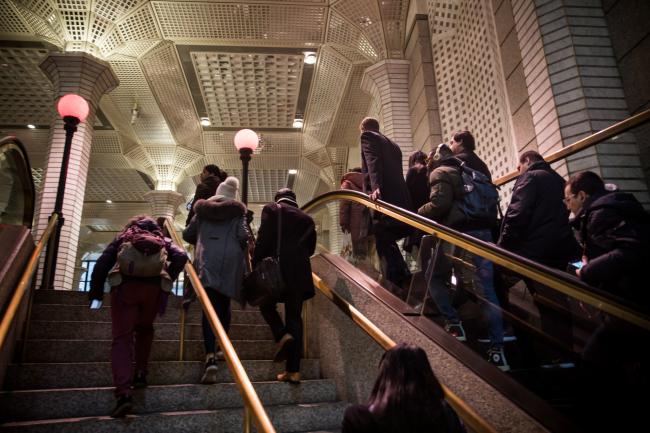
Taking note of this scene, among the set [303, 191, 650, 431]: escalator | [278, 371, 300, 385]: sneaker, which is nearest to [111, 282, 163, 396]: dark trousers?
[278, 371, 300, 385]: sneaker

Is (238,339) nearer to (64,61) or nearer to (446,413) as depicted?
(446,413)

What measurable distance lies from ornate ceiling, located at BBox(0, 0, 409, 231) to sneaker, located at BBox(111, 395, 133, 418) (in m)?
7.74

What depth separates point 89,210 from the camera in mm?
18891

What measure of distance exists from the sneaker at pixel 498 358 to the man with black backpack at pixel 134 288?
2114 mm

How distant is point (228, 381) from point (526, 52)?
457 centimetres

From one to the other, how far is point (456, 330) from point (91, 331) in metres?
2.93

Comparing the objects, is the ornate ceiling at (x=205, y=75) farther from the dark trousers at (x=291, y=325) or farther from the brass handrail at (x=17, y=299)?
the dark trousers at (x=291, y=325)

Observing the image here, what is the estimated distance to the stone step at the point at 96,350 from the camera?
327cm

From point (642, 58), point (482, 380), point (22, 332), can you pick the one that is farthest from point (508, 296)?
point (22, 332)

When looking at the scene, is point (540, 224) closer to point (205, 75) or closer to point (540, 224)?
point (540, 224)

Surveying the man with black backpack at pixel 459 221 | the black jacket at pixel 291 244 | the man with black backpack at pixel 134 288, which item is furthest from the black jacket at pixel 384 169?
the man with black backpack at pixel 134 288

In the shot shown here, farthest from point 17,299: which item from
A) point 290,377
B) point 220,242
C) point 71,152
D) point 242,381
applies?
point 71,152

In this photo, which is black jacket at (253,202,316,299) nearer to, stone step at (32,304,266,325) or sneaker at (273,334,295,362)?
sneaker at (273,334,295,362)

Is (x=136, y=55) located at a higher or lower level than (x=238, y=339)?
higher
